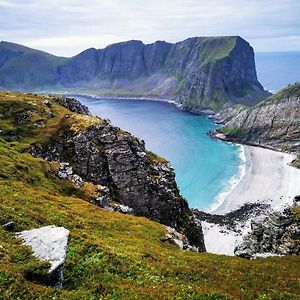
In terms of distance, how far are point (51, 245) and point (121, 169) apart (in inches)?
2280

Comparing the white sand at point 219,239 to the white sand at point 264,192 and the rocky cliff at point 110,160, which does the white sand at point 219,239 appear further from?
the rocky cliff at point 110,160

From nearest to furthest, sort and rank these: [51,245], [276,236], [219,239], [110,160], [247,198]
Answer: [51,245] < [276,236] < [110,160] < [219,239] < [247,198]

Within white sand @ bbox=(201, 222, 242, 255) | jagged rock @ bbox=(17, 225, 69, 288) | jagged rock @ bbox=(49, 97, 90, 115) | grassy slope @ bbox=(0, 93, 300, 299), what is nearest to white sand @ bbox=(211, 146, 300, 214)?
white sand @ bbox=(201, 222, 242, 255)

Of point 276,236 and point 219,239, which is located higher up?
point 276,236

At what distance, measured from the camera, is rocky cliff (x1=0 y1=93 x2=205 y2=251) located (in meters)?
84.8

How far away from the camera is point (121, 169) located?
85688mm

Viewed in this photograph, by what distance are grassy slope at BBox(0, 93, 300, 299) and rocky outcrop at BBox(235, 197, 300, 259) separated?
1196cm

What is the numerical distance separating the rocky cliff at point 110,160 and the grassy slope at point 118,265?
25.5m

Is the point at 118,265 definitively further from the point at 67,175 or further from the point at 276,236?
the point at 67,175

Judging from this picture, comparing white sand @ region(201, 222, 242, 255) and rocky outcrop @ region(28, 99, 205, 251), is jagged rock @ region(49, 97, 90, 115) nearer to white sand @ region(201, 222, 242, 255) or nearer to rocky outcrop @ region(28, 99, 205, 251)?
rocky outcrop @ region(28, 99, 205, 251)

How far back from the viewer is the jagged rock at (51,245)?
2514 centimetres

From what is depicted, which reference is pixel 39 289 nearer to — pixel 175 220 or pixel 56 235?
pixel 56 235

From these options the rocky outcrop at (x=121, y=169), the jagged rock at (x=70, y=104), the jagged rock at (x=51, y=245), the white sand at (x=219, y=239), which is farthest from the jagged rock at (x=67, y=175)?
the white sand at (x=219, y=239)

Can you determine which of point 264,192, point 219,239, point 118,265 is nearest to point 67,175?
point 118,265
